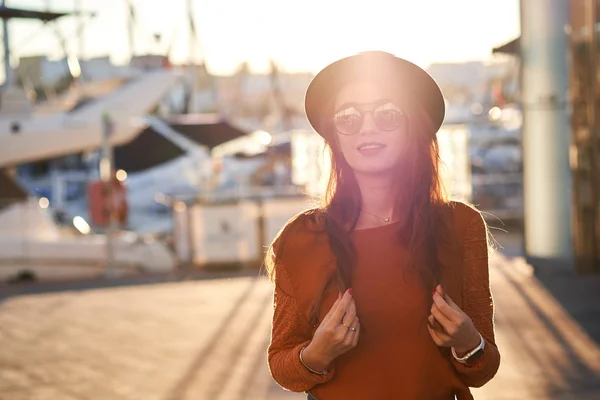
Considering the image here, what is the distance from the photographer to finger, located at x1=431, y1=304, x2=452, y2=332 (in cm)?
219

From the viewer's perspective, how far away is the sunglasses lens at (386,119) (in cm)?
243

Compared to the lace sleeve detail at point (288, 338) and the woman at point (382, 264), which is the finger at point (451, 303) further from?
the lace sleeve detail at point (288, 338)

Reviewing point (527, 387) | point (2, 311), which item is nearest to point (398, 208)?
point (527, 387)

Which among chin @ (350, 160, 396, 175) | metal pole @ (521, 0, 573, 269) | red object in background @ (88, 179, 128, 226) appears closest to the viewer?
chin @ (350, 160, 396, 175)

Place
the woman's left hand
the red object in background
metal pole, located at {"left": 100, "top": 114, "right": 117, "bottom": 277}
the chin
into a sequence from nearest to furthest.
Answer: the woman's left hand, the chin, metal pole, located at {"left": 100, "top": 114, "right": 117, "bottom": 277}, the red object in background

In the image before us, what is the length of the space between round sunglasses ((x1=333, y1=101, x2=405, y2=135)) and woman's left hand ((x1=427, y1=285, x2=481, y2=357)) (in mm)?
435

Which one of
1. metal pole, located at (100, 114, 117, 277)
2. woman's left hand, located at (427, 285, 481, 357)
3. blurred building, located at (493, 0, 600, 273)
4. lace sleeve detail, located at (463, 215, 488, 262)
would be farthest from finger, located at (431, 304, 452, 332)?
metal pole, located at (100, 114, 117, 277)

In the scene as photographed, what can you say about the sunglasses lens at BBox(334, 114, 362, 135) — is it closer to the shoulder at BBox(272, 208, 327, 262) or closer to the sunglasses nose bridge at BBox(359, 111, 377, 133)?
the sunglasses nose bridge at BBox(359, 111, 377, 133)

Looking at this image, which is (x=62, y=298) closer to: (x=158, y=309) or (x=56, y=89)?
(x=158, y=309)

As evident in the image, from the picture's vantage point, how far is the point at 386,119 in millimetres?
2434

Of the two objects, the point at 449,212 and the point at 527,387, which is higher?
the point at 449,212

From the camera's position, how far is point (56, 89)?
47.7 m

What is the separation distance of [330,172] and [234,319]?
731 centimetres

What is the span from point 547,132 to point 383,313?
10.2 metres
